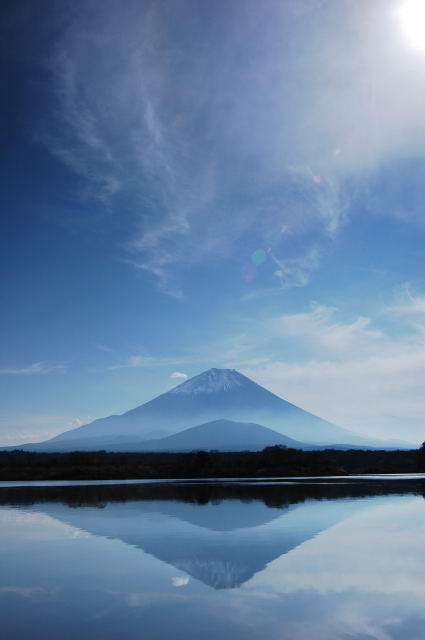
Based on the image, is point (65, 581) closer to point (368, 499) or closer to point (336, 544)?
point (336, 544)

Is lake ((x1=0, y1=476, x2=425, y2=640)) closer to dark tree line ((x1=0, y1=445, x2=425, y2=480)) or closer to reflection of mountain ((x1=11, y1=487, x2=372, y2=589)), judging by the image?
reflection of mountain ((x1=11, y1=487, x2=372, y2=589))

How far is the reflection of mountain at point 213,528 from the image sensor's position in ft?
45.3

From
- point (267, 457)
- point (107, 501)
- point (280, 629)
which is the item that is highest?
point (267, 457)

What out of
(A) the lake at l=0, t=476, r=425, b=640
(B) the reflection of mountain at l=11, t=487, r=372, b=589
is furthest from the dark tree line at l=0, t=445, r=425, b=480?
(A) the lake at l=0, t=476, r=425, b=640

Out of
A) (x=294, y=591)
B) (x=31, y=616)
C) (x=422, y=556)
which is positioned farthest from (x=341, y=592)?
(x=31, y=616)

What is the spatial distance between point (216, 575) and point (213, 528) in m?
7.25

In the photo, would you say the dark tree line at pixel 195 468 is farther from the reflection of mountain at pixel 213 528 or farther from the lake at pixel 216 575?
the lake at pixel 216 575

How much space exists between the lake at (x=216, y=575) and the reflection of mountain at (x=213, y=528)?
0.06 m

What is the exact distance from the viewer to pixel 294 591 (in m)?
11.2

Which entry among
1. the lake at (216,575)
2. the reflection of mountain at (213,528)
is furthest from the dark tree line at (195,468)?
the lake at (216,575)

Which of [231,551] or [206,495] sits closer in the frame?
Answer: [231,551]

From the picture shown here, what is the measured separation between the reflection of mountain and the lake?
0.19 feet

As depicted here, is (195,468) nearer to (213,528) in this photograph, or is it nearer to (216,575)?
(213,528)

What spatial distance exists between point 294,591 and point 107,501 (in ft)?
69.6
